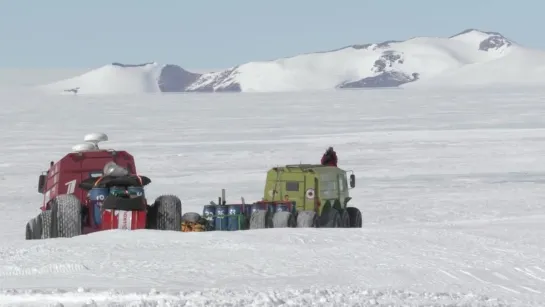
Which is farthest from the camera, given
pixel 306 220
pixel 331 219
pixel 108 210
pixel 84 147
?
pixel 84 147

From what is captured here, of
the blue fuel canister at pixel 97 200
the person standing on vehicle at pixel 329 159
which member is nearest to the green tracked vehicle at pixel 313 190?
the person standing on vehicle at pixel 329 159

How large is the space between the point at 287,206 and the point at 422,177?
10.9 m

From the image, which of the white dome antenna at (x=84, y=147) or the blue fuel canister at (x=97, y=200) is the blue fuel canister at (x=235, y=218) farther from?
the white dome antenna at (x=84, y=147)

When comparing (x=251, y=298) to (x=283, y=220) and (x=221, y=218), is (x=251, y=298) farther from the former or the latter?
(x=221, y=218)

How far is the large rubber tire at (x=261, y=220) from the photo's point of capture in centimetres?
1405

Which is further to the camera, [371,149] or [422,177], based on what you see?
[371,149]

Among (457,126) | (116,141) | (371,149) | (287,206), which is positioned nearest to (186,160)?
(371,149)

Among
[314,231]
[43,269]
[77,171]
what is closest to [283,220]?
[314,231]

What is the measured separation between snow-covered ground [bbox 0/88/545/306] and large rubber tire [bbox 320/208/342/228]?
3.87 ft

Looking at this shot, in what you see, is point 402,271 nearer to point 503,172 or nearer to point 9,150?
point 503,172

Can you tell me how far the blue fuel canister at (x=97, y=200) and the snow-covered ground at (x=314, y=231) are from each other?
1.02 meters

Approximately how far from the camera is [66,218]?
12.1m

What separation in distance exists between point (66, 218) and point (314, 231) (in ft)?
10.2

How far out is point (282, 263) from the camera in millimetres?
9656
